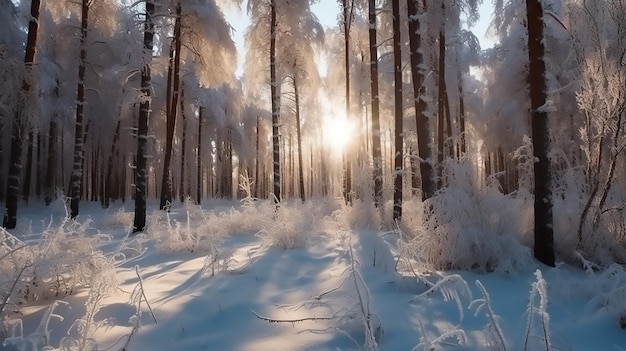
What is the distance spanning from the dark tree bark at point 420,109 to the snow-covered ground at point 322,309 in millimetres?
2640

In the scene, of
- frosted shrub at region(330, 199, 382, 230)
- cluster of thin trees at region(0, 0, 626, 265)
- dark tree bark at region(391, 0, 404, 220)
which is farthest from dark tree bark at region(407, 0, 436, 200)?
frosted shrub at region(330, 199, 382, 230)

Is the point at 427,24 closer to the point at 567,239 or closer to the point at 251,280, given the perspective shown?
the point at 567,239

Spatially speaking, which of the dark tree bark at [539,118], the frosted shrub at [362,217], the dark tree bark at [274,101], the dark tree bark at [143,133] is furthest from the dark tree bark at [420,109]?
the dark tree bark at [143,133]

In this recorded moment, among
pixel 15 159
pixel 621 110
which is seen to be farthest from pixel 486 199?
pixel 15 159

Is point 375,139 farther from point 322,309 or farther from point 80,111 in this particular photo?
point 80,111

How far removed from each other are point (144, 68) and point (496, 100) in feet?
50.9

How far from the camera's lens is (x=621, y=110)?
4.50 m

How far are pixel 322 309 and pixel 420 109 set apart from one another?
5.16 m

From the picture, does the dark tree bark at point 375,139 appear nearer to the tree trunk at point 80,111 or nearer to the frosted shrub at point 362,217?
the frosted shrub at point 362,217

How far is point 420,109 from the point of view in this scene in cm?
727

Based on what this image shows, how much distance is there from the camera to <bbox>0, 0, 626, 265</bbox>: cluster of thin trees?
16.0 feet

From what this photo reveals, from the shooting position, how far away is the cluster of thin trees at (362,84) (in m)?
4.86

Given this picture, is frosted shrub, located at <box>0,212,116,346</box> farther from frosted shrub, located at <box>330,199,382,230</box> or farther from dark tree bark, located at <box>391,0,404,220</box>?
dark tree bark, located at <box>391,0,404,220</box>

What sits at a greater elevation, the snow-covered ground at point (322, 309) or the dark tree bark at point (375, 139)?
the dark tree bark at point (375, 139)
